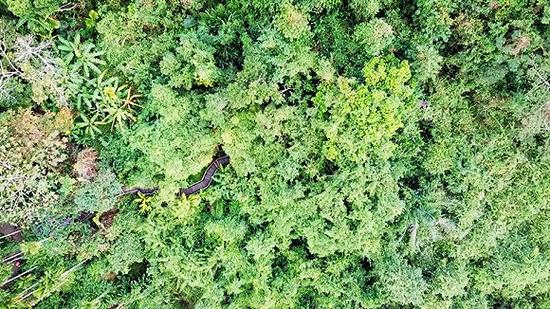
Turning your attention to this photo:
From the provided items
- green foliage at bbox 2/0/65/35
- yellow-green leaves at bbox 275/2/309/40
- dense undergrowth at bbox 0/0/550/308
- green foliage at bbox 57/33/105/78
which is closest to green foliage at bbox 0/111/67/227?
dense undergrowth at bbox 0/0/550/308

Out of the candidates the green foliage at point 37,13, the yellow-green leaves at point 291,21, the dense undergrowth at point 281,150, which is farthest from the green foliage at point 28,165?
the yellow-green leaves at point 291,21

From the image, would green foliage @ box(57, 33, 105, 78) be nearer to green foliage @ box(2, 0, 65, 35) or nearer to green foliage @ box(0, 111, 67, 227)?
green foliage @ box(2, 0, 65, 35)

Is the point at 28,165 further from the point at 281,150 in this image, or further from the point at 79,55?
the point at 281,150

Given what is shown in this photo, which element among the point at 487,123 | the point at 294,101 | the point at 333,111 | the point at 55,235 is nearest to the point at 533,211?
the point at 487,123

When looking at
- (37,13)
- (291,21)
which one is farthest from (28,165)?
(291,21)

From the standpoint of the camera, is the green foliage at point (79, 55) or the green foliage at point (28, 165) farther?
the green foliage at point (79, 55)

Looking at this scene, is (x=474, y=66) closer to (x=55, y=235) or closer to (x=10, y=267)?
(x=55, y=235)

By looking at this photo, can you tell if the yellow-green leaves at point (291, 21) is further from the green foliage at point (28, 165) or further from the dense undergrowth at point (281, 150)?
the green foliage at point (28, 165)

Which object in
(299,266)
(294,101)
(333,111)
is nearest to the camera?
(333,111)

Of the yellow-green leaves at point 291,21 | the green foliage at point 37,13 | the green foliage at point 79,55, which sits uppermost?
the yellow-green leaves at point 291,21
